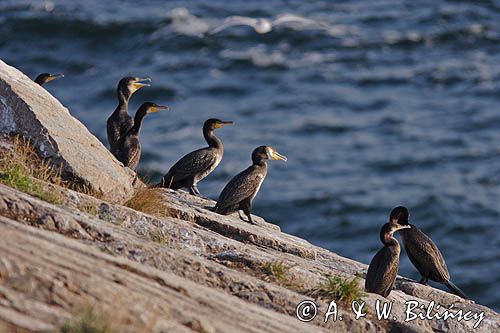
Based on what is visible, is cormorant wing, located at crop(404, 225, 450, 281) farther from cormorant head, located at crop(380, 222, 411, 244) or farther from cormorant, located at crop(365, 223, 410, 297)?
cormorant, located at crop(365, 223, 410, 297)

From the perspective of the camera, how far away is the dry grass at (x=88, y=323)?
715 cm

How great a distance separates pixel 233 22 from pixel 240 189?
33610mm

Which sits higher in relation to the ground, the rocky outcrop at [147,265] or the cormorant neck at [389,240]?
the cormorant neck at [389,240]

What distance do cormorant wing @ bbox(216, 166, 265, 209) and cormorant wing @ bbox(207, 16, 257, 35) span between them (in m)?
32.3

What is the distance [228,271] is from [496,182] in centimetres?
2362

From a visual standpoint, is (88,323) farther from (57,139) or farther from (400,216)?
(400,216)

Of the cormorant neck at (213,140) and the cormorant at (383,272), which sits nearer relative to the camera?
the cormorant at (383,272)

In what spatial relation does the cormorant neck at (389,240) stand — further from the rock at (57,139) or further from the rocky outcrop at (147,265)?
the rock at (57,139)

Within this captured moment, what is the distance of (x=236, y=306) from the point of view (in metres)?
8.78

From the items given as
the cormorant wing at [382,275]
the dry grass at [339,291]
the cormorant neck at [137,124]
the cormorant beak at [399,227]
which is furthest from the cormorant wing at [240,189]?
the dry grass at [339,291]

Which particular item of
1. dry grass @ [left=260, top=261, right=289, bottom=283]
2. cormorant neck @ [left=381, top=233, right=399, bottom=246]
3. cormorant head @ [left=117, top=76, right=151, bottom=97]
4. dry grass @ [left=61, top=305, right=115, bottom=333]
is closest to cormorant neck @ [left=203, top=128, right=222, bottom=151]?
cormorant head @ [left=117, top=76, right=151, bottom=97]

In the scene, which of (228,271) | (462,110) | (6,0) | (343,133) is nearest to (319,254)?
(228,271)

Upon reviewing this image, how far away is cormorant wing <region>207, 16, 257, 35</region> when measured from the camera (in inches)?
1810

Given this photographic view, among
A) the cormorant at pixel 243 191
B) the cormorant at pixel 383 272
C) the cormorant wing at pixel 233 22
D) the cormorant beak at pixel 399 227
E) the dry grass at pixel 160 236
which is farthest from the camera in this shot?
the cormorant wing at pixel 233 22
